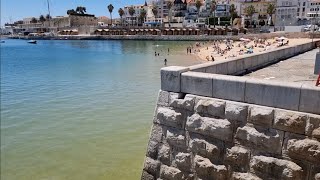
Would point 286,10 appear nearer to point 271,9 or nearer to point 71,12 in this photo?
point 271,9

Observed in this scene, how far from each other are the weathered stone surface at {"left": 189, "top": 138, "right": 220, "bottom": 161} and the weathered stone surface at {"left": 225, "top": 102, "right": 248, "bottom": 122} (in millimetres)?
747

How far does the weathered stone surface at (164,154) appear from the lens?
678cm

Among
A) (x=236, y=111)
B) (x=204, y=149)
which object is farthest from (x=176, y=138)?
(x=236, y=111)

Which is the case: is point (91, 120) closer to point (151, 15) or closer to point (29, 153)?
point (29, 153)

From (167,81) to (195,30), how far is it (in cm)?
12219

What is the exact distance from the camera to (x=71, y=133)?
1551 cm

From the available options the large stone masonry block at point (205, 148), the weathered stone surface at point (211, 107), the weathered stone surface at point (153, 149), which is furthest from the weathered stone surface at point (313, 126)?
the weathered stone surface at point (153, 149)

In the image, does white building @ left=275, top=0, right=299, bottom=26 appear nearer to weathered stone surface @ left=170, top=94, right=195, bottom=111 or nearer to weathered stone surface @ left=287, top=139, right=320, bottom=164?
weathered stone surface @ left=170, top=94, right=195, bottom=111

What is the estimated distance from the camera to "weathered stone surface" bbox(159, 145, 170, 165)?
22.2 feet

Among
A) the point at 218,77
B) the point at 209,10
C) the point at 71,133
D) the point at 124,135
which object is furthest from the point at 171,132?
the point at 209,10

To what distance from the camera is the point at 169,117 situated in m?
6.61

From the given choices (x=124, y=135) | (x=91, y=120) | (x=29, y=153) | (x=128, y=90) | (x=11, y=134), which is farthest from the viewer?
(x=128, y=90)

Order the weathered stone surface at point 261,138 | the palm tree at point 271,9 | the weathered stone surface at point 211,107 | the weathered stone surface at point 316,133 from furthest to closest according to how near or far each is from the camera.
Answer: the palm tree at point 271,9
the weathered stone surface at point 211,107
the weathered stone surface at point 261,138
the weathered stone surface at point 316,133

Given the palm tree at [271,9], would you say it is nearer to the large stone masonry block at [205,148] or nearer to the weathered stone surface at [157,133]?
the weathered stone surface at [157,133]
